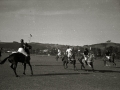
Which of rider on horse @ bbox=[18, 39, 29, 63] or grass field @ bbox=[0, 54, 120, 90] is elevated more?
rider on horse @ bbox=[18, 39, 29, 63]

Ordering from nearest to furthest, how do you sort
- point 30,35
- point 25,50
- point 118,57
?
1. point 25,50
2. point 30,35
3. point 118,57

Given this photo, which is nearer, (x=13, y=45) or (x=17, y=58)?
(x=17, y=58)

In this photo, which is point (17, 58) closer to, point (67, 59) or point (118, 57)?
point (67, 59)

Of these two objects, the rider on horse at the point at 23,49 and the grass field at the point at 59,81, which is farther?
the rider on horse at the point at 23,49

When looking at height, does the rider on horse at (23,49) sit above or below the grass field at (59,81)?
above

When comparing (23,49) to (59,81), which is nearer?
(59,81)

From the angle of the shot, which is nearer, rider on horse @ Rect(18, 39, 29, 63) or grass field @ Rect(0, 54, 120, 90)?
grass field @ Rect(0, 54, 120, 90)

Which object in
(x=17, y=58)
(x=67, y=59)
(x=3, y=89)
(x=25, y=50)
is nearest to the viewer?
(x=3, y=89)

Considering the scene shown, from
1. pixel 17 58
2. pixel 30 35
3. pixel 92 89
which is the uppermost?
pixel 30 35

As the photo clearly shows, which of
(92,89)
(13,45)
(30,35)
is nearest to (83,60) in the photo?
(30,35)

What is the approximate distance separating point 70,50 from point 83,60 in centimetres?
180

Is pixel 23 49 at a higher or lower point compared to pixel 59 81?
higher

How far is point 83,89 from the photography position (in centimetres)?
843

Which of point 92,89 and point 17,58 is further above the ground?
→ point 17,58
